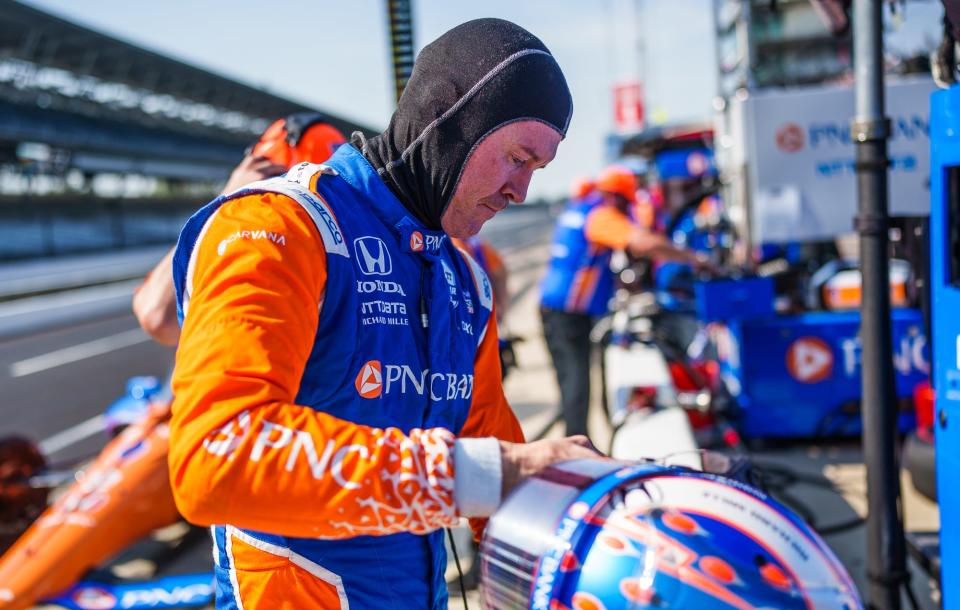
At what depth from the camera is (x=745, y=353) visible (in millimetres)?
6156

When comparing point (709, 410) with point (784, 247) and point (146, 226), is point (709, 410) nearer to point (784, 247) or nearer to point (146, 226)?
point (784, 247)

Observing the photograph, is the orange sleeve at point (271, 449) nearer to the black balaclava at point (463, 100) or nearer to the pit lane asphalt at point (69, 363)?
the black balaclava at point (463, 100)

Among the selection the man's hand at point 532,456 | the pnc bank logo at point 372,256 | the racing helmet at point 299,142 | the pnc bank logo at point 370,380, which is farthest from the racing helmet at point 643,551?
the racing helmet at point 299,142

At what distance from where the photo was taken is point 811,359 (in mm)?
6113

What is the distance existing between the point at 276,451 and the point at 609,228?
4911 mm

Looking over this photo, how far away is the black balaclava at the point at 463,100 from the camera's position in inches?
56.8

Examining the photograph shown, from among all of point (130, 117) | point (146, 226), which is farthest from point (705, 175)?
point (130, 117)

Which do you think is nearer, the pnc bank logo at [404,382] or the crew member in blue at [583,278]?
the pnc bank logo at [404,382]

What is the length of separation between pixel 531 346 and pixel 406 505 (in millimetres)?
9843

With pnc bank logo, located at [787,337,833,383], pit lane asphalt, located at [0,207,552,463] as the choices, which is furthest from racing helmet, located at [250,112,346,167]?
pnc bank logo, located at [787,337,833,383]

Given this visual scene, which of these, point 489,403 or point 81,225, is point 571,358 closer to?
point 489,403

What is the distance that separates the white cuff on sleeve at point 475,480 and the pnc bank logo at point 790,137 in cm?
518

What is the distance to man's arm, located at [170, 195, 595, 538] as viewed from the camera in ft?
3.37

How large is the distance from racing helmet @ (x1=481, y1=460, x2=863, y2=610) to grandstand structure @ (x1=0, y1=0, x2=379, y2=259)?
27.9 metres
